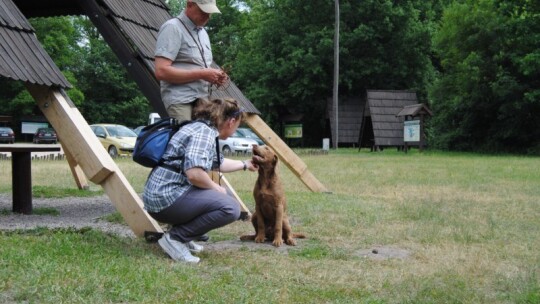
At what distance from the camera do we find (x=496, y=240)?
6.25 meters

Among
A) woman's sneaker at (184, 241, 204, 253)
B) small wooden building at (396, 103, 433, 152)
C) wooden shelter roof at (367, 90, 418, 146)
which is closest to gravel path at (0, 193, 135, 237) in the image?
woman's sneaker at (184, 241, 204, 253)

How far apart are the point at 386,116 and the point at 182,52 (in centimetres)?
2858

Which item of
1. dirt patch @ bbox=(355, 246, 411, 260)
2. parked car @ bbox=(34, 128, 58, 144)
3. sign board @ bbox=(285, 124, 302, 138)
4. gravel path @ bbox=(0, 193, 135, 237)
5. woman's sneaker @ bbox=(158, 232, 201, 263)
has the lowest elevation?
gravel path @ bbox=(0, 193, 135, 237)

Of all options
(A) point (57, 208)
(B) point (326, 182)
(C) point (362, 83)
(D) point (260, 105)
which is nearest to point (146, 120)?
(D) point (260, 105)

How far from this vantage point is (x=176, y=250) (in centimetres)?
497

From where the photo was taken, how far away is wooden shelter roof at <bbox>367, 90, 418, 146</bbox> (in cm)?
3350

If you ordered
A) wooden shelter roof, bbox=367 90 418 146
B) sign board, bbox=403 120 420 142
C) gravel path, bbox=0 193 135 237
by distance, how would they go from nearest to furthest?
gravel path, bbox=0 193 135 237 → sign board, bbox=403 120 420 142 → wooden shelter roof, bbox=367 90 418 146

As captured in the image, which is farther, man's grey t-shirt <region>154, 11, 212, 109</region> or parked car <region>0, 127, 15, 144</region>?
parked car <region>0, 127, 15, 144</region>

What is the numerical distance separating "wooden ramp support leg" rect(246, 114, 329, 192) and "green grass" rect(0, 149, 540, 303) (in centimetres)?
153

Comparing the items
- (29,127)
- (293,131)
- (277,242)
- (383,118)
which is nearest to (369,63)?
(293,131)

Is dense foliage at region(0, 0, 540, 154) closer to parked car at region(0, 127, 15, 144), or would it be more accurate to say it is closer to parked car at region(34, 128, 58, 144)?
parked car at region(0, 127, 15, 144)

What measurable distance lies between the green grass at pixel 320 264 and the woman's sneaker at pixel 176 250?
103mm

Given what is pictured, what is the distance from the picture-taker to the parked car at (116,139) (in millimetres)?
28656

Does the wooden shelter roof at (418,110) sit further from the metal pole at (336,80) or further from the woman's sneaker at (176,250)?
the woman's sneaker at (176,250)
